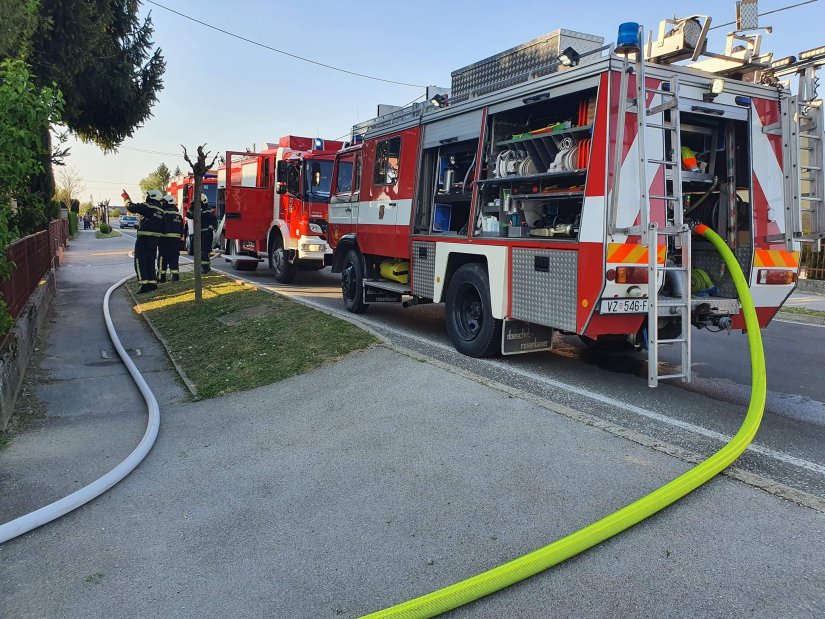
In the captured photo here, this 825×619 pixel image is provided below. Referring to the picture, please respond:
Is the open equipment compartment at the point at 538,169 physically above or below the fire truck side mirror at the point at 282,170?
below

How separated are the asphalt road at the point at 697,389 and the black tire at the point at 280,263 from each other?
196 inches

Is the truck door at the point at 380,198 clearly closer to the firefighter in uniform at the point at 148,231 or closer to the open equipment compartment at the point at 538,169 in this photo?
the open equipment compartment at the point at 538,169

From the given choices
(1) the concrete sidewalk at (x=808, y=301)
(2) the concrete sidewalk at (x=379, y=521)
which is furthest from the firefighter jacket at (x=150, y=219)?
(1) the concrete sidewalk at (x=808, y=301)

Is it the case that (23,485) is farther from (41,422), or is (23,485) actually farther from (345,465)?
(345,465)

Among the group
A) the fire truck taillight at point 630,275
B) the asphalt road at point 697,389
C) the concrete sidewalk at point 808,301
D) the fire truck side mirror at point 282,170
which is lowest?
the asphalt road at point 697,389

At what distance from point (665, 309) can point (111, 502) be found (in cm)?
414

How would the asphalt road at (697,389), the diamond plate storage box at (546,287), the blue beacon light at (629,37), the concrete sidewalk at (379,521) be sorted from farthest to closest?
the diamond plate storage box at (546,287) < the blue beacon light at (629,37) < the asphalt road at (697,389) < the concrete sidewalk at (379,521)

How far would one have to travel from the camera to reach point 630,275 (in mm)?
5008

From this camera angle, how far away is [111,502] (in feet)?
12.3

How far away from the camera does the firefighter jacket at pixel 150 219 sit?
1251 centimetres

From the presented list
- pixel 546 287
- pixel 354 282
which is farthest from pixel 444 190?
pixel 354 282

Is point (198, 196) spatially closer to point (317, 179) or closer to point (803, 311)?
point (317, 179)

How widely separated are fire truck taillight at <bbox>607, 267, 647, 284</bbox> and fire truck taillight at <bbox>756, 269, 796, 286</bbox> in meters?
1.41

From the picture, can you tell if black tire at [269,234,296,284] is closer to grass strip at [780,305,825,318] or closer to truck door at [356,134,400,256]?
truck door at [356,134,400,256]
